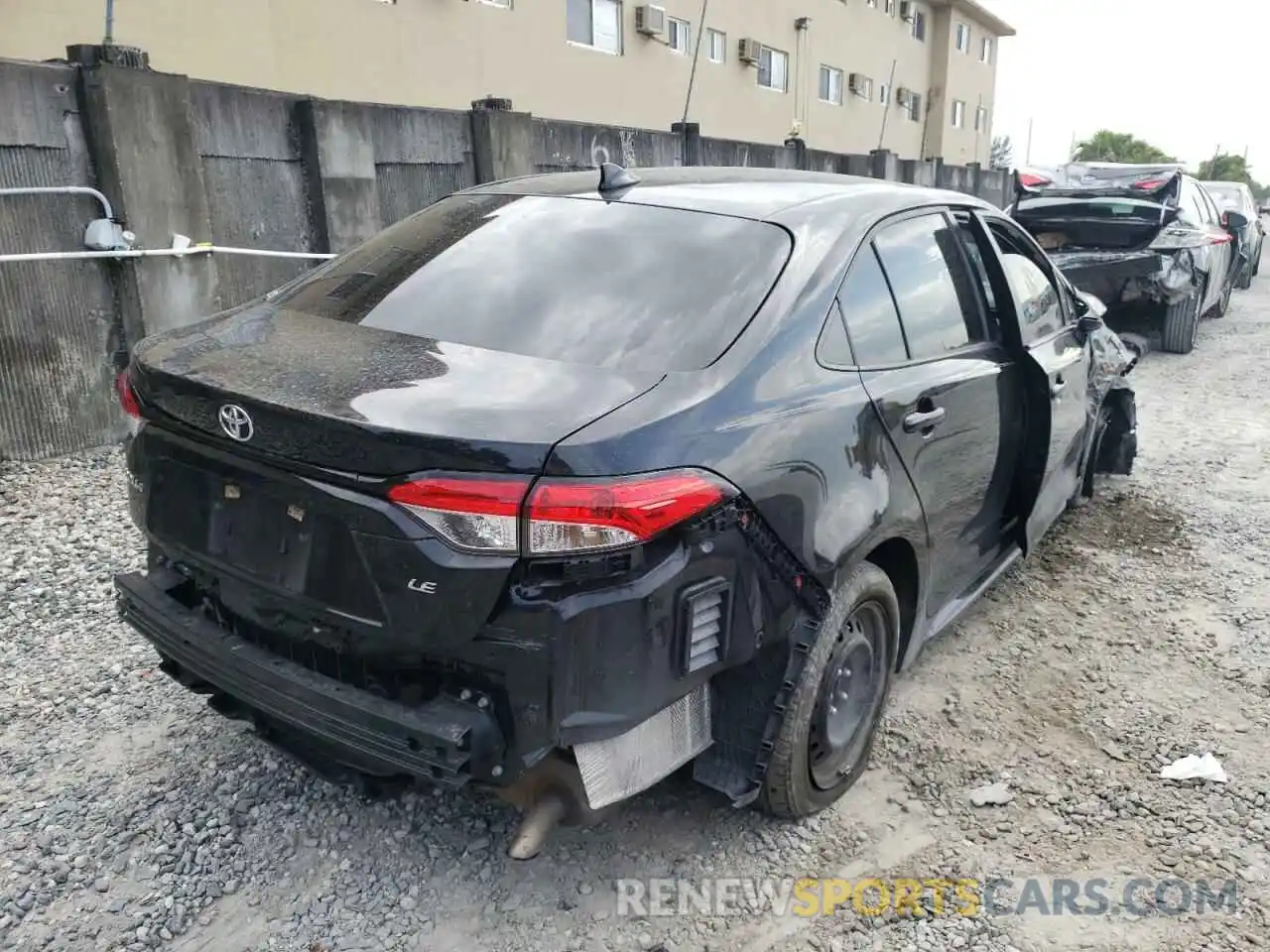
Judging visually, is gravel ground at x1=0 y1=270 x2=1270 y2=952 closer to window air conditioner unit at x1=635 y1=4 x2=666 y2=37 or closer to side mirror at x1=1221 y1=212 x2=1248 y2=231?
side mirror at x1=1221 y1=212 x2=1248 y2=231

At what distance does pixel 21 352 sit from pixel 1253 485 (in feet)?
22.6

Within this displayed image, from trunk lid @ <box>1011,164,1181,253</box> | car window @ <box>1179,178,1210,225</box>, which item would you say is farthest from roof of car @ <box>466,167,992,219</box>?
car window @ <box>1179,178,1210,225</box>

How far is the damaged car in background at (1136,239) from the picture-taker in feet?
28.6

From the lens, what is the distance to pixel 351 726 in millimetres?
2068

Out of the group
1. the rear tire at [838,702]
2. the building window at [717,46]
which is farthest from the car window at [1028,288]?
the building window at [717,46]

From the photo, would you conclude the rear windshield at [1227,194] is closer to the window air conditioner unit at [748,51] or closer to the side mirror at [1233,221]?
the side mirror at [1233,221]

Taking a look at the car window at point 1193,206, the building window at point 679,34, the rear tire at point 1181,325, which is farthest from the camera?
the building window at point 679,34

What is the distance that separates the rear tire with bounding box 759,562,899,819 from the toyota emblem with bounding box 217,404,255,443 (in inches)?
56.6

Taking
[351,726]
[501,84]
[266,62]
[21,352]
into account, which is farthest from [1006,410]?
[501,84]

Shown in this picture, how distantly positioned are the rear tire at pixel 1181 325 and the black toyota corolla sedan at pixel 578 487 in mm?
7563

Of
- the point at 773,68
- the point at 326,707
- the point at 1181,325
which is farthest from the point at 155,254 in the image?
the point at 773,68

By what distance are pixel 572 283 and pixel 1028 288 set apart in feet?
7.03

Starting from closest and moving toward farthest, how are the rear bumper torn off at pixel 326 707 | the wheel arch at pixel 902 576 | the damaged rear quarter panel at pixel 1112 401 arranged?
the rear bumper torn off at pixel 326 707 < the wheel arch at pixel 902 576 < the damaged rear quarter panel at pixel 1112 401

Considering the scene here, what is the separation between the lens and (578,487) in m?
1.87
